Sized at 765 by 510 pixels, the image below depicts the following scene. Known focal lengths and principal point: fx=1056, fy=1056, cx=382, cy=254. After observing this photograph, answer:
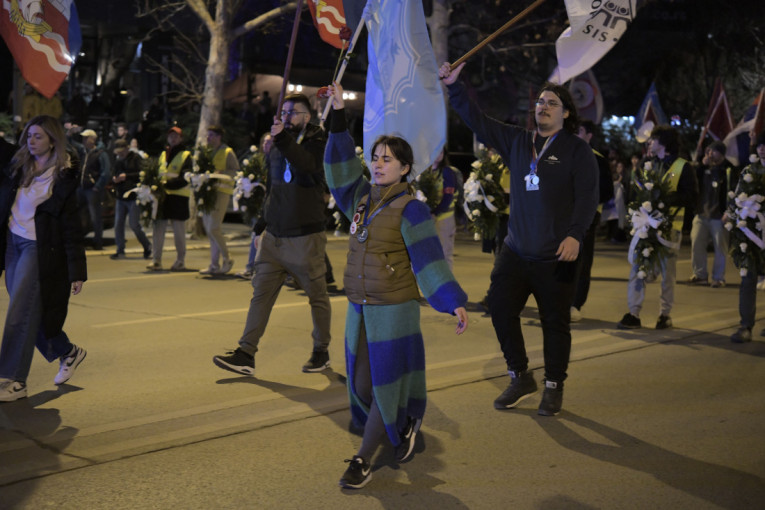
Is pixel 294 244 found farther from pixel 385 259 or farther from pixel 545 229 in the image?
pixel 385 259

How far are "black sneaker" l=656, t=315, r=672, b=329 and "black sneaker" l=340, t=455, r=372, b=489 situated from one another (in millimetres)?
5883

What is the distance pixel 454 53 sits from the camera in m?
35.9

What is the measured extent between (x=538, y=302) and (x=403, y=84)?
172 cm

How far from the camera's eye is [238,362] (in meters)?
7.77

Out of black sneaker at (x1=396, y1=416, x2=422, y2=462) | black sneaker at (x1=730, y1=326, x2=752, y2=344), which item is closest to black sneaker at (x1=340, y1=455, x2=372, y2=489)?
black sneaker at (x1=396, y1=416, x2=422, y2=462)

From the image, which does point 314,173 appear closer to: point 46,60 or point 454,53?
point 46,60

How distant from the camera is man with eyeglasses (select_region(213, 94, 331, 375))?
787 cm

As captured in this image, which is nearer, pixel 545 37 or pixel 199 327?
pixel 199 327

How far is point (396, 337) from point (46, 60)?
13.9 feet

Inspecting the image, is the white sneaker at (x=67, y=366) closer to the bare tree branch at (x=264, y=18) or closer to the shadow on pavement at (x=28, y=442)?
the shadow on pavement at (x=28, y=442)

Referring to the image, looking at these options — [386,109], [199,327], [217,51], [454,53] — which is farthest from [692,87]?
[386,109]

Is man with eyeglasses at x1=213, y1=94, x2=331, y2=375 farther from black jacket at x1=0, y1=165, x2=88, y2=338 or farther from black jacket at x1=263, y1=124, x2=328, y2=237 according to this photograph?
black jacket at x1=0, y1=165, x2=88, y2=338

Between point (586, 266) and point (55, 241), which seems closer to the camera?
point (55, 241)

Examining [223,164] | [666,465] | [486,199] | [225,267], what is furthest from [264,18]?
[666,465]
